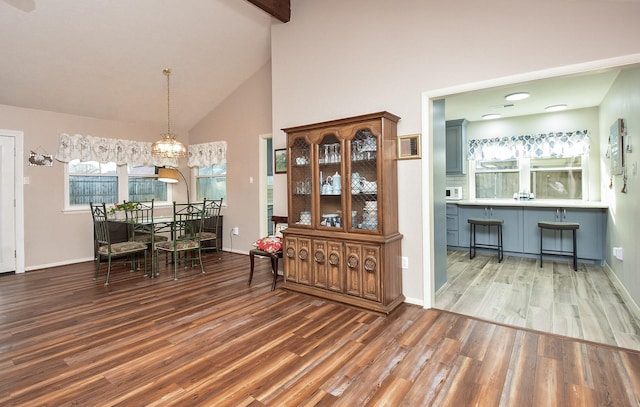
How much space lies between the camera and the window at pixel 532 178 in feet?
18.0

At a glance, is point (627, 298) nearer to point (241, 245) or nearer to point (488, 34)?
point (488, 34)

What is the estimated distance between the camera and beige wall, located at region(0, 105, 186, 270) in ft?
15.9

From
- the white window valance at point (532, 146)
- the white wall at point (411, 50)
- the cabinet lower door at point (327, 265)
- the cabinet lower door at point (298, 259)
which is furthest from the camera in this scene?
the white window valance at point (532, 146)

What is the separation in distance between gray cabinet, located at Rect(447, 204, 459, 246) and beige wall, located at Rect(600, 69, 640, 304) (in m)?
2.12

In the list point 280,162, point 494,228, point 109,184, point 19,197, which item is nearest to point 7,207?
point 19,197

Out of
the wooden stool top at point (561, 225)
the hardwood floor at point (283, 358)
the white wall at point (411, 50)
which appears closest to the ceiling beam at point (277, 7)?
the white wall at point (411, 50)

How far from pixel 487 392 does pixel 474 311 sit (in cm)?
130

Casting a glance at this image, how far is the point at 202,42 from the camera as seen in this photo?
4.61 m

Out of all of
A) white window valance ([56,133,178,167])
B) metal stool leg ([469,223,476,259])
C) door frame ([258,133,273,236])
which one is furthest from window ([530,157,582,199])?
white window valance ([56,133,178,167])

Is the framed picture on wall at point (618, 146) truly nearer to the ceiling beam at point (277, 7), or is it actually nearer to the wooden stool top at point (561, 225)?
the wooden stool top at point (561, 225)

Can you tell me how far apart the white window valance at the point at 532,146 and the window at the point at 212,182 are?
469 cm

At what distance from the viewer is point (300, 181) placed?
145 inches

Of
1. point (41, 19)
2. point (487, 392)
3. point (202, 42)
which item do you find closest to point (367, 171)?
point (487, 392)

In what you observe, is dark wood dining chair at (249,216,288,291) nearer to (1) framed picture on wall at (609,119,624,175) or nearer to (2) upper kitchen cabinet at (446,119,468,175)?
(2) upper kitchen cabinet at (446,119,468,175)
